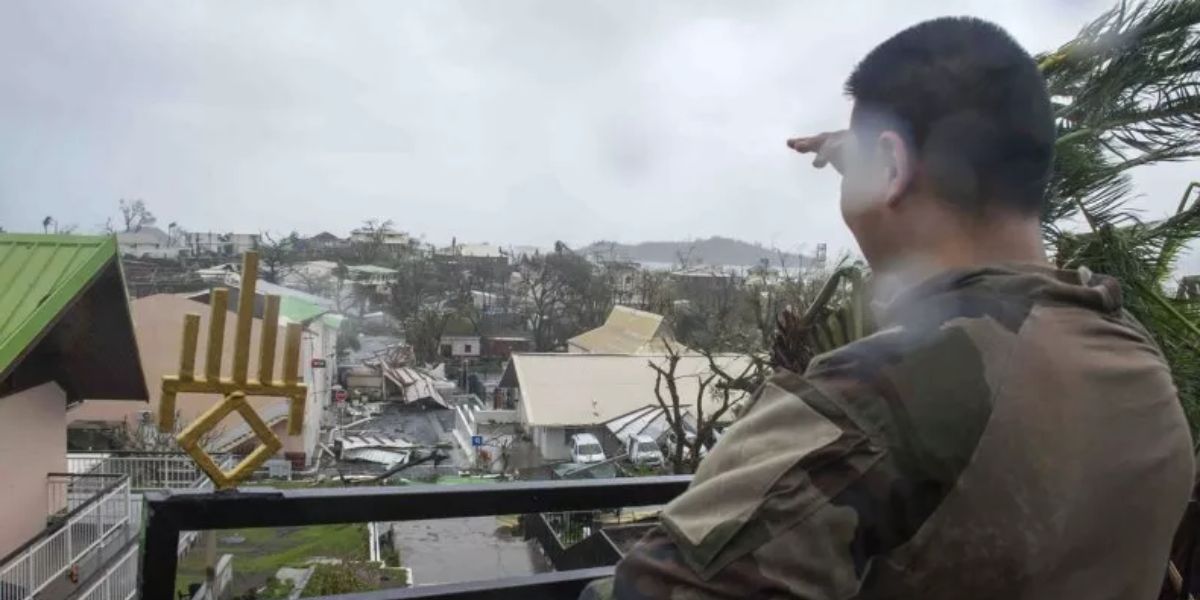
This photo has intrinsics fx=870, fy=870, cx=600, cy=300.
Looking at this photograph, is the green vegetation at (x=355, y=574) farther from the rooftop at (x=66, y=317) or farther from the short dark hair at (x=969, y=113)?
the short dark hair at (x=969, y=113)

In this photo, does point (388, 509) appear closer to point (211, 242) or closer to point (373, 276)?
point (211, 242)

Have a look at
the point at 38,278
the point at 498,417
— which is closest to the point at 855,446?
the point at 38,278

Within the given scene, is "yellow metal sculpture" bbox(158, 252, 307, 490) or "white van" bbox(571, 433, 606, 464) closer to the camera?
"yellow metal sculpture" bbox(158, 252, 307, 490)

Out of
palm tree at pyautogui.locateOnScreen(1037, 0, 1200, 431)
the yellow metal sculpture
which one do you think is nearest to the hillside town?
the yellow metal sculpture

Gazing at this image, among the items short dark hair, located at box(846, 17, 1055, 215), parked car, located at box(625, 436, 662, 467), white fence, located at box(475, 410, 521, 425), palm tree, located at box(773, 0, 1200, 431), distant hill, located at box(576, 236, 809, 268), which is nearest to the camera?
short dark hair, located at box(846, 17, 1055, 215)

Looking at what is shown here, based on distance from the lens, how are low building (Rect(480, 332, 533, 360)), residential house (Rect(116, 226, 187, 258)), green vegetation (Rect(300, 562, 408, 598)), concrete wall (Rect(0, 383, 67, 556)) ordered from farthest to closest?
low building (Rect(480, 332, 533, 360))
concrete wall (Rect(0, 383, 67, 556))
residential house (Rect(116, 226, 187, 258))
green vegetation (Rect(300, 562, 408, 598))

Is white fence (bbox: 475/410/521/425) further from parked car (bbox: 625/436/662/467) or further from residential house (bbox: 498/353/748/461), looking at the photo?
parked car (bbox: 625/436/662/467)

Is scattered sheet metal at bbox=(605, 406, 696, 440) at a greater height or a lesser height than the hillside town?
lesser
